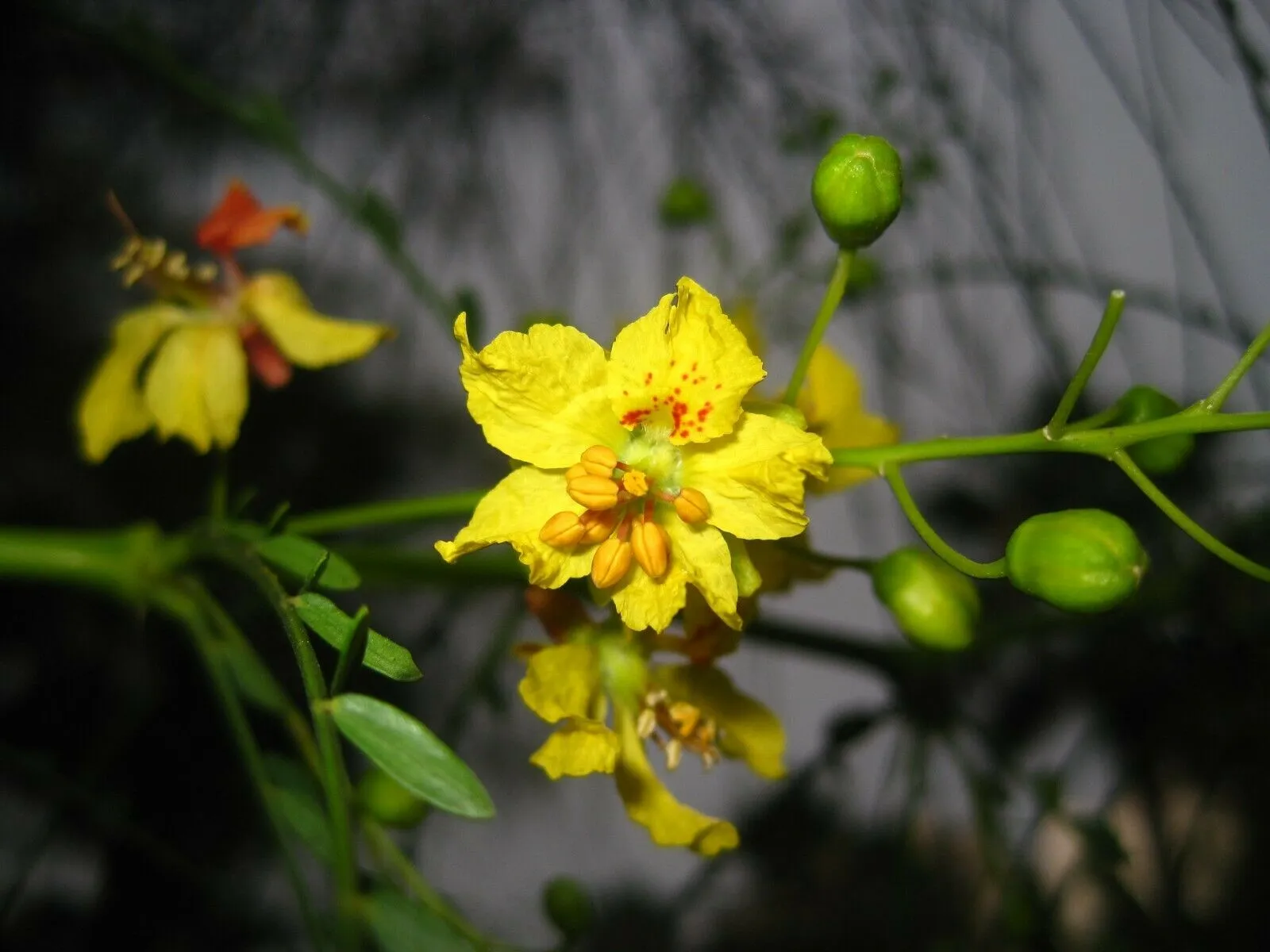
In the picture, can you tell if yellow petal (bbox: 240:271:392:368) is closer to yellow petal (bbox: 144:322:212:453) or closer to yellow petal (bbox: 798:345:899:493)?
yellow petal (bbox: 144:322:212:453)

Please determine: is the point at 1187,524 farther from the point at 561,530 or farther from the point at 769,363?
the point at 769,363

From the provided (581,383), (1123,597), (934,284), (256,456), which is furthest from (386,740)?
(934,284)

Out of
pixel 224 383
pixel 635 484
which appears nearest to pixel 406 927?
pixel 635 484

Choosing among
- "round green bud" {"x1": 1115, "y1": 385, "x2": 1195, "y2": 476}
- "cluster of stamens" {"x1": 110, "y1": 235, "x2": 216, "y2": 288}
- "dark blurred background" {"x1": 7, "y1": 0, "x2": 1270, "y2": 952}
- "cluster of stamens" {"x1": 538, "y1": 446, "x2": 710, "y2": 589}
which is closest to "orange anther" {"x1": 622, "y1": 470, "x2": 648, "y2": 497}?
"cluster of stamens" {"x1": 538, "y1": 446, "x2": 710, "y2": 589}

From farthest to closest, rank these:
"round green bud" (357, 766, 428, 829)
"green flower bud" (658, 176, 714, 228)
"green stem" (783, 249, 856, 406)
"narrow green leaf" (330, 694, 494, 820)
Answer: "green flower bud" (658, 176, 714, 228)
"round green bud" (357, 766, 428, 829)
"green stem" (783, 249, 856, 406)
"narrow green leaf" (330, 694, 494, 820)

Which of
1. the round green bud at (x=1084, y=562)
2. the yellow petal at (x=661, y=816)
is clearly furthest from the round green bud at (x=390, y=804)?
the round green bud at (x=1084, y=562)

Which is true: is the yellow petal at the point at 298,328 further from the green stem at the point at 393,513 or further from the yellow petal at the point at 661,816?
the yellow petal at the point at 661,816
